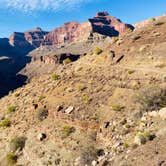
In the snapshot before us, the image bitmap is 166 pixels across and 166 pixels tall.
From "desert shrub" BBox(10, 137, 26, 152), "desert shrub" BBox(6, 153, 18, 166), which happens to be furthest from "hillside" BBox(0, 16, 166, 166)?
"desert shrub" BBox(6, 153, 18, 166)

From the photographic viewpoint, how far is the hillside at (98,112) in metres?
30.0

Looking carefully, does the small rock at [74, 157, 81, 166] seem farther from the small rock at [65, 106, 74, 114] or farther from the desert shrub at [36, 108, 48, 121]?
the desert shrub at [36, 108, 48, 121]

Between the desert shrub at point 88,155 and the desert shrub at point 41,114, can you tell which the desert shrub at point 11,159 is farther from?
the desert shrub at point 88,155

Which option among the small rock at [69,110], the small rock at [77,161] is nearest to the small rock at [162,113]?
the small rock at [77,161]

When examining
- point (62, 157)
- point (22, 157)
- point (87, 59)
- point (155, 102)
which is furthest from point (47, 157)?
point (87, 59)

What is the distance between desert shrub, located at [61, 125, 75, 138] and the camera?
3797 centimetres

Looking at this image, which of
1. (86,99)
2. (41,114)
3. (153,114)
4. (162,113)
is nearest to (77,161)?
(153,114)

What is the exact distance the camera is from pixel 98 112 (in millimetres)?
39906

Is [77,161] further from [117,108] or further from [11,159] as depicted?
[11,159]

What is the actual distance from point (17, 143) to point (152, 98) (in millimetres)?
16046

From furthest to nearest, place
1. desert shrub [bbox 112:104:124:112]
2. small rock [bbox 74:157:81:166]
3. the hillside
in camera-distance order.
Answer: desert shrub [bbox 112:104:124:112] → small rock [bbox 74:157:81:166] → the hillside

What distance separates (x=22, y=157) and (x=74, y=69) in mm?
19024

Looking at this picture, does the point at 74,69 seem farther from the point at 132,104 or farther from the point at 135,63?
the point at 132,104

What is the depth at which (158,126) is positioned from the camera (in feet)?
96.9
